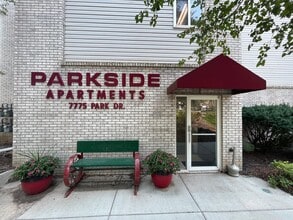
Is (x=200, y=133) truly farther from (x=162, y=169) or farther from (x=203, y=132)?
(x=162, y=169)

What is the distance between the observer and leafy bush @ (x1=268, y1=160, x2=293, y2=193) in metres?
4.48

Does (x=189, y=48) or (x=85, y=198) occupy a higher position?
(x=189, y=48)

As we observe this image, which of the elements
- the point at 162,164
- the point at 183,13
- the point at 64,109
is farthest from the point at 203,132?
the point at 64,109

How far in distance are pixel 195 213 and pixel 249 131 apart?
17.1ft

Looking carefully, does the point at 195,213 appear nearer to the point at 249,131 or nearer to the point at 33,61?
the point at 249,131

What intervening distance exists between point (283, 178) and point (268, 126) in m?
2.70

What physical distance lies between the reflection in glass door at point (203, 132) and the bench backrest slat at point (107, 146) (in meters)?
1.87

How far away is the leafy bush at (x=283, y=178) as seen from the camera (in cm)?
448

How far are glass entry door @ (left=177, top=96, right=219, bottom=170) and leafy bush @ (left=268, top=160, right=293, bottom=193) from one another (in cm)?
147

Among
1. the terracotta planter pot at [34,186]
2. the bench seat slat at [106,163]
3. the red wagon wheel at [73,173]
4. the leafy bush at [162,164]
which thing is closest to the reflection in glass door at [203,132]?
the leafy bush at [162,164]

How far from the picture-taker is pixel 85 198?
13.3ft

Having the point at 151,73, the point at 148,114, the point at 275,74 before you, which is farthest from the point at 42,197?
the point at 275,74

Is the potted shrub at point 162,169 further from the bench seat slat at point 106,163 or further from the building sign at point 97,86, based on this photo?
the building sign at point 97,86

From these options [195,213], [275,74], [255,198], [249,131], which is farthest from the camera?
[275,74]
